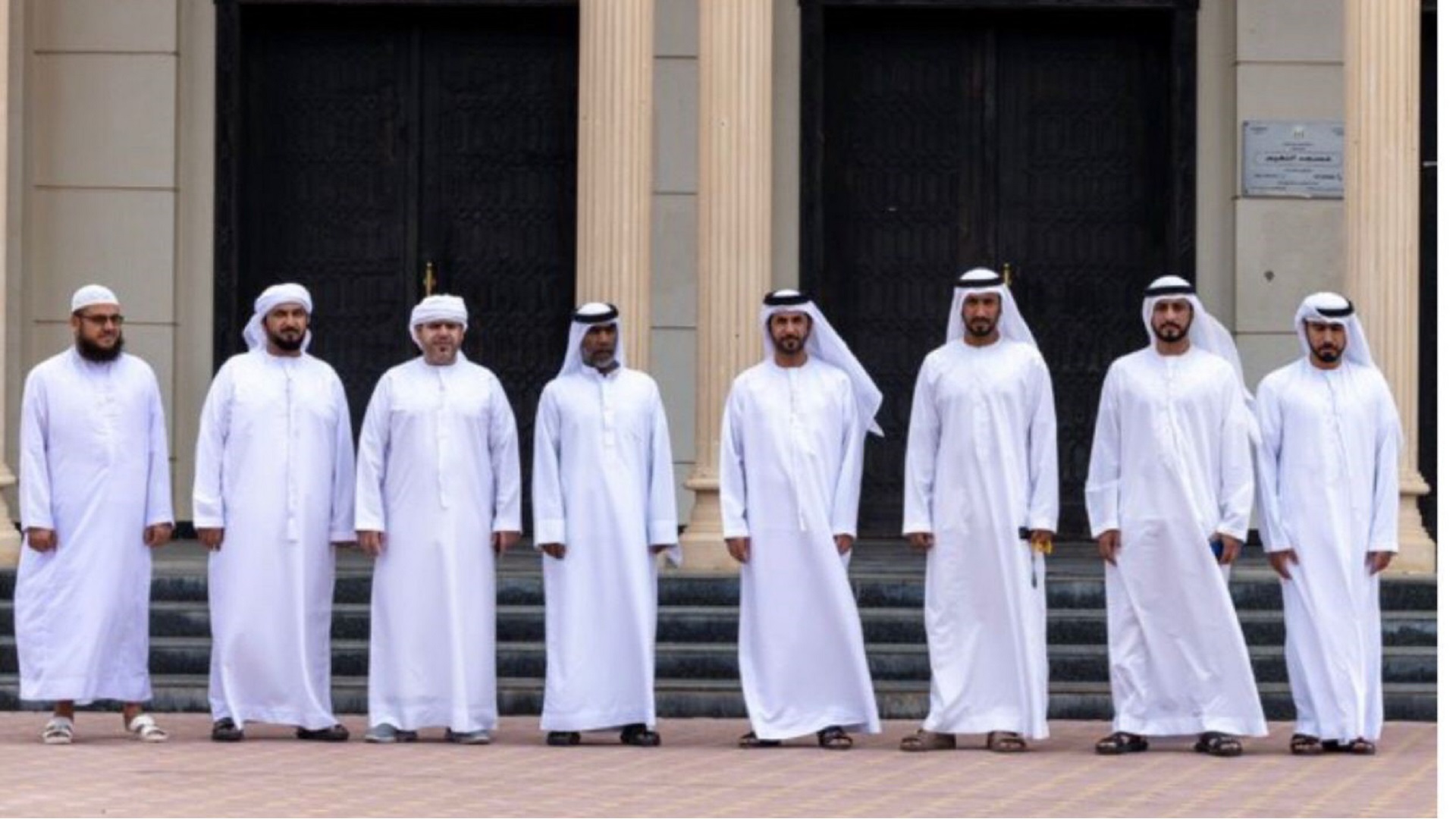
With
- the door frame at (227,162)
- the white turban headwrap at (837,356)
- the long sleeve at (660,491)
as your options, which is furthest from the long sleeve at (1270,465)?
the door frame at (227,162)

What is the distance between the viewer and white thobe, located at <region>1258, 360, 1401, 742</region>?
52.1 feet

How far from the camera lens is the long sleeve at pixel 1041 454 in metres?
16.0

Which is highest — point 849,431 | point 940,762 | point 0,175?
point 0,175

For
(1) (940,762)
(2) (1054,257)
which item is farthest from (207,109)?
(1) (940,762)

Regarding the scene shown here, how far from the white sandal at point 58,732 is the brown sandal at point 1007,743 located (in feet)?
12.5

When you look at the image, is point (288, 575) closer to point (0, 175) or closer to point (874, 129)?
point (0, 175)

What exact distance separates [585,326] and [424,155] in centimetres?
585

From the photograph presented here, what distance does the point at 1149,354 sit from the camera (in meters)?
16.1

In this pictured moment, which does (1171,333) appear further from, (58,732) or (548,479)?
(58,732)

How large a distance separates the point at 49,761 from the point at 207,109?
7.80 meters

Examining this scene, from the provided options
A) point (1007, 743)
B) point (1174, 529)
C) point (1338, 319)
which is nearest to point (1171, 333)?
point (1338, 319)

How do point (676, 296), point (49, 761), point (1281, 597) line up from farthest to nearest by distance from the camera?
point (676, 296) → point (1281, 597) → point (49, 761)

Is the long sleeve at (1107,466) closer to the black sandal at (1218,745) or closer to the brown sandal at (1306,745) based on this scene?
the black sandal at (1218,745)

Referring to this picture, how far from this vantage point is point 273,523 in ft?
53.4
